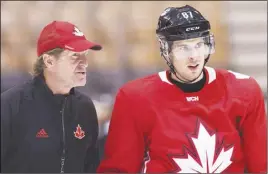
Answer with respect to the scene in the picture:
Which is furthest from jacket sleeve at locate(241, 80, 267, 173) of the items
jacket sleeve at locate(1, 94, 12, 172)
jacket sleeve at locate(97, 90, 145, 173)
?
jacket sleeve at locate(1, 94, 12, 172)

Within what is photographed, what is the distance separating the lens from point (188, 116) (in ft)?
5.37

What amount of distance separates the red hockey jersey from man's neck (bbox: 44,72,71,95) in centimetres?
19

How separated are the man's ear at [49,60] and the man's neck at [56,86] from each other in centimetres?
4

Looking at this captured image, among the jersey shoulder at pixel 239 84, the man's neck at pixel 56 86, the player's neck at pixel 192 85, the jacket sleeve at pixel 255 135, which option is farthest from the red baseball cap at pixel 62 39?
the jacket sleeve at pixel 255 135

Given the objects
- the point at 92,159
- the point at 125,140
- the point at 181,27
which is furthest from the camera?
the point at 92,159

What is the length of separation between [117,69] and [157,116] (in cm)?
76

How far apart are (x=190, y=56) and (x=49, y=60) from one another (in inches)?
19.9

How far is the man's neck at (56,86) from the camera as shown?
1.73m

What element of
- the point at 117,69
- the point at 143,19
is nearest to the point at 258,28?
the point at 143,19

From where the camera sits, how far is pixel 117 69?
2.35 metres

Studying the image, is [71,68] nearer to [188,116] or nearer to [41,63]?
[41,63]

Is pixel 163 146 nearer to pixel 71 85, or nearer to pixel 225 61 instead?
pixel 71 85

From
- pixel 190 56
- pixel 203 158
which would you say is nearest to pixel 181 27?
pixel 190 56

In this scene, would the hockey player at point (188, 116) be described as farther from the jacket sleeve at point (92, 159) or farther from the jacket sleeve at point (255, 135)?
the jacket sleeve at point (92, 159)
